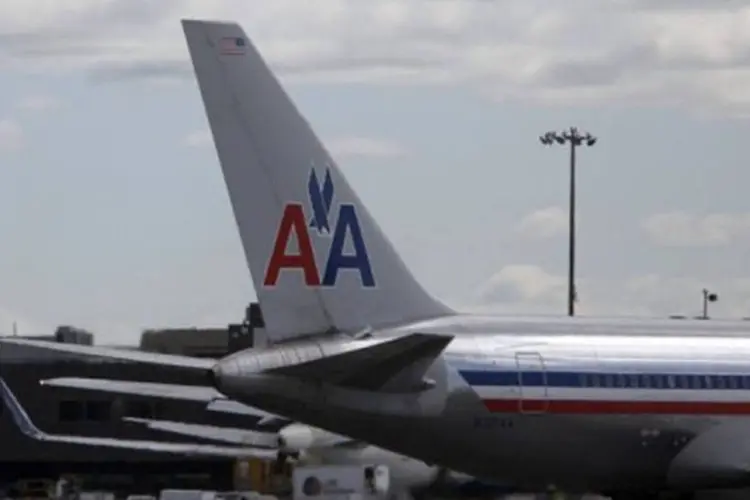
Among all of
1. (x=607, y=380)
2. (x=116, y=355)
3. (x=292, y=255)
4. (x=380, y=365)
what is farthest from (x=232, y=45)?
(x=607, y=380)

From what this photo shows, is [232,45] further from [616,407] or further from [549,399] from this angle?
[616,407]

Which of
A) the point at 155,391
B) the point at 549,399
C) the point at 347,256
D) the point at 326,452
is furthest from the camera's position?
the point at 326,452

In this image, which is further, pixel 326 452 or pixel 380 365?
pixel 326 452

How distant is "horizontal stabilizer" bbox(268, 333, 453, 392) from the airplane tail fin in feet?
5.44

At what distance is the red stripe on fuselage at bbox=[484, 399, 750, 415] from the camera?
40625 mm

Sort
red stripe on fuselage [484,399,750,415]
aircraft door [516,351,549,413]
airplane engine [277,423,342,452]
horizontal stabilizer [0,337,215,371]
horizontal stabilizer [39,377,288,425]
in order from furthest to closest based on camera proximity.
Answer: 1. airplane engine [277,423,342,452]
2. horizontal stabilizer [39,377,288,425]
3. aircraft door [516,351,549,413]
4. red stripe on fuselage [484,399,750,415]
5. horizontal stabilizer [0,337,215,371]

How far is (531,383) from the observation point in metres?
41.0

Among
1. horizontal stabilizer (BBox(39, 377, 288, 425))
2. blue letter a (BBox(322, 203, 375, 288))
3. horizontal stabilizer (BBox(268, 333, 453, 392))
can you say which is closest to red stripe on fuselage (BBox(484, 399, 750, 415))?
horizontal stabilizer (BBox(268, 333, 453, 392))

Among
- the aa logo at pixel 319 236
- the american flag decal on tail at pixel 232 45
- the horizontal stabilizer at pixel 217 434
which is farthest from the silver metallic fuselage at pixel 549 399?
the horizontal stabilizer at pixel 217 434

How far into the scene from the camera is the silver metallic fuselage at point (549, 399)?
38.8 m

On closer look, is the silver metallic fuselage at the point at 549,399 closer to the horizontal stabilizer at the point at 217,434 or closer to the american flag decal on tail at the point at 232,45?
the american flag decal on tail at the point at 232,45

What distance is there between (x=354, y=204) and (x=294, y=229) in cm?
138

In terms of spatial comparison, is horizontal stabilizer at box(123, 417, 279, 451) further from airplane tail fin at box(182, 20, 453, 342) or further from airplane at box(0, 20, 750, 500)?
airplane tail fin at box(182, 20, 453, 342)

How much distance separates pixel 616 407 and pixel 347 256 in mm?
6104
